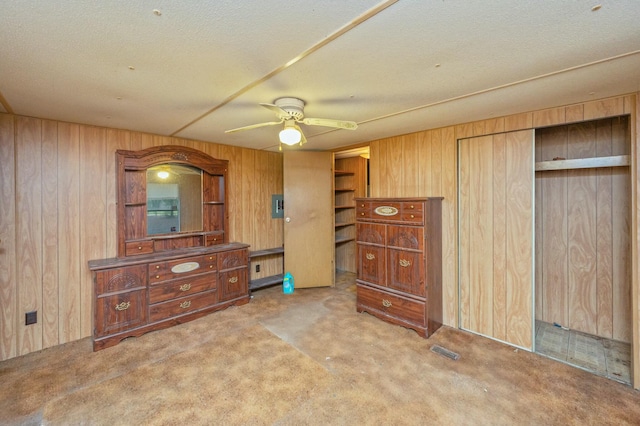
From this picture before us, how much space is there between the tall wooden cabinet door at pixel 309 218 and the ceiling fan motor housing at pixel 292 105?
2133 millimetres

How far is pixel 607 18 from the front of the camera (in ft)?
4.12

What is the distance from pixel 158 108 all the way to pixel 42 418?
7.80 ft

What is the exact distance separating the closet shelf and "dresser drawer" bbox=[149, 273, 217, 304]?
375 centimetres

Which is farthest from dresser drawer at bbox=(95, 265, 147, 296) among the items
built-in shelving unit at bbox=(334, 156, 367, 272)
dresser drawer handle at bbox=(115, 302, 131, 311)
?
built-in shelving unit at bbox=(334, 156, 367, 272)

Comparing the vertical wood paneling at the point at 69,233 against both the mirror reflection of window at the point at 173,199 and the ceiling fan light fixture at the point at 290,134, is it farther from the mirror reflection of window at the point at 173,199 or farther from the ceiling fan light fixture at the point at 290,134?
the ceiling fan light fixture at the point at 290,134

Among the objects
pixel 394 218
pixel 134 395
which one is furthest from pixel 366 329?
pixel 134 395

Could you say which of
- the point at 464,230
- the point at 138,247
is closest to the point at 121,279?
the point at 138,247

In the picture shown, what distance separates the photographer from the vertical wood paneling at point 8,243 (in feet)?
8.20

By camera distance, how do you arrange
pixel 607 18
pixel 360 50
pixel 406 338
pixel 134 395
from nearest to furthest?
pixel 607 18, pixel 360 50, pixel 134 395, pixel 406 338

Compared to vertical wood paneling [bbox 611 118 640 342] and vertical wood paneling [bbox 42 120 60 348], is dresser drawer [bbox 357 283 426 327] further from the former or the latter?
vertical wood paneling [bbox 42 120 60 348]

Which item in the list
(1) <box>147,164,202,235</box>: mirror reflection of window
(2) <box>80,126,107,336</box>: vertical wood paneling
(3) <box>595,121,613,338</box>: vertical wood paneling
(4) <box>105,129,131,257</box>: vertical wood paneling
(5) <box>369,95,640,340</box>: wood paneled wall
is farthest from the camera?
(1) <box>147,164,202,235</box>: mirror reflection of window

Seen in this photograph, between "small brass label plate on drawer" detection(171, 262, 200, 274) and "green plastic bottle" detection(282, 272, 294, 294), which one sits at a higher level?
"small brass label plate on drawer" detection(171, 262, 200, 274)

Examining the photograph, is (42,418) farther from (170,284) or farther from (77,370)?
(170,284)

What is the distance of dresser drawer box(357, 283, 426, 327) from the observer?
9.43 ft
